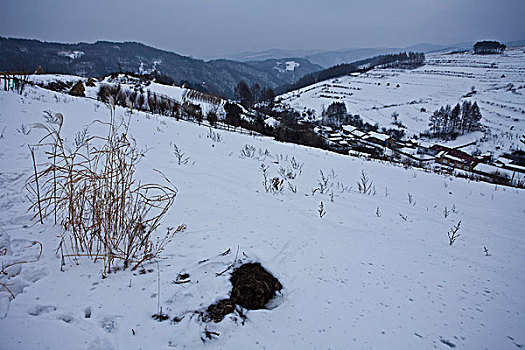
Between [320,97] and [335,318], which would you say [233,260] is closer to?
[335,318]

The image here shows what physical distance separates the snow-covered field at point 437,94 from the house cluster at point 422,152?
20.5 feet

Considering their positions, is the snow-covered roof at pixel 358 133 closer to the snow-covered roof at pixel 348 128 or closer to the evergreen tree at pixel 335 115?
the snow-covered roof at pixel 348 128

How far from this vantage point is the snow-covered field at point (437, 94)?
41.3 m

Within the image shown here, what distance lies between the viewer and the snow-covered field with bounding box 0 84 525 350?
125 centimetres

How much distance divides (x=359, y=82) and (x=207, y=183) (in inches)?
3524

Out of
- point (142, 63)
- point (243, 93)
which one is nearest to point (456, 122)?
point (243, 93)

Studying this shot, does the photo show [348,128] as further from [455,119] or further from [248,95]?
[248,95]

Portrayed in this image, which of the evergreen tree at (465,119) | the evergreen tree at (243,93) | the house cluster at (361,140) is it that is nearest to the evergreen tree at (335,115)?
the house cluster at (361,140)

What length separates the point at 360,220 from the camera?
3107 mm

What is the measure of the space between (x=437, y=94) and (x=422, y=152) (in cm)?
3558

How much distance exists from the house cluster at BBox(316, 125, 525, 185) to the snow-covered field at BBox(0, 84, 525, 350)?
1944 cm

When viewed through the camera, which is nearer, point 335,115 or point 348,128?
point 348,128

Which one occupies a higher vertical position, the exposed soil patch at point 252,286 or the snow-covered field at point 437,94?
the snow-covered field at point 437,94

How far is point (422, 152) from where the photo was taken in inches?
1348
